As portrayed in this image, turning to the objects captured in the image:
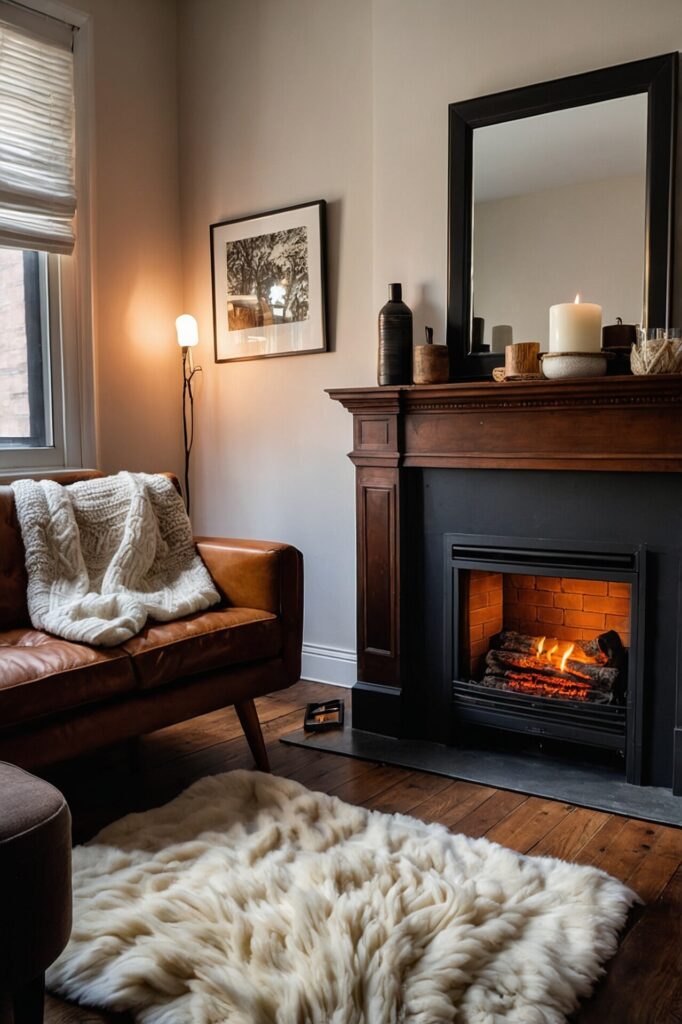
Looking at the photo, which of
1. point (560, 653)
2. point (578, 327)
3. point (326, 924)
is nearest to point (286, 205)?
point (578, 327)

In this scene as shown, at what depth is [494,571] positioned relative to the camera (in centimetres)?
266

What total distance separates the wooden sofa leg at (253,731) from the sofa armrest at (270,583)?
0.16m

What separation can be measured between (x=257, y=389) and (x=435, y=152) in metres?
1.20

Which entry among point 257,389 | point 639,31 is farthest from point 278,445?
point 639,31

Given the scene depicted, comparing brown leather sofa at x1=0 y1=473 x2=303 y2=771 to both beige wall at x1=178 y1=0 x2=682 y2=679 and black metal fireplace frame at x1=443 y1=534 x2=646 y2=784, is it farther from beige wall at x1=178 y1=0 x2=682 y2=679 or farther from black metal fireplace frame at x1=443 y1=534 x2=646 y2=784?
beige wall at x1=178 y1=0 x2=682 y2=679

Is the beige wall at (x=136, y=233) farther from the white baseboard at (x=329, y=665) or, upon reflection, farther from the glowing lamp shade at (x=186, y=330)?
the white baseboard at (x=329, y=665)

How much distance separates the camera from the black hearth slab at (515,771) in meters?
2.27

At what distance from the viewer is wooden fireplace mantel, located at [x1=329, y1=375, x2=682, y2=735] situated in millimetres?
2322

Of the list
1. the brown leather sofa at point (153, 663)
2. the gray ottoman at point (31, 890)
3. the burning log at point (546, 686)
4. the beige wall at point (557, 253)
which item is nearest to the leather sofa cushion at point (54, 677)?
the brown leather sofa at point (153, 663)

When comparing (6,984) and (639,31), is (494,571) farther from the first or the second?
(6,984)

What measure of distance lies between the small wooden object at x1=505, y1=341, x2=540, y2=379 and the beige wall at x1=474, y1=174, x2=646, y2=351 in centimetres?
12

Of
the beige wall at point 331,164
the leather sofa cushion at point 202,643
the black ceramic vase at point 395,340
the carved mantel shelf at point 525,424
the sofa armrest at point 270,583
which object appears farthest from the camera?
the black ceramic vase at point 395,340

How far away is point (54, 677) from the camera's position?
1969 mm

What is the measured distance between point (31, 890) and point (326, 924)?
2.12 ft
